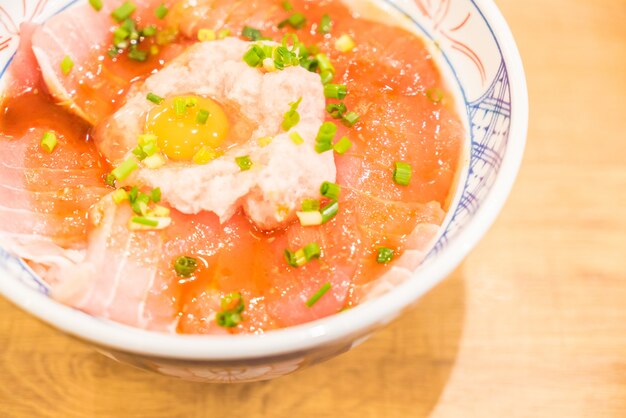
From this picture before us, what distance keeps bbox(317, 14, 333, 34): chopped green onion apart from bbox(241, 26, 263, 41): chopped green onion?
0.24 meters

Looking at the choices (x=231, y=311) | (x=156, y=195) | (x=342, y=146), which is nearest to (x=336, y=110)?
(x=342, y=146)

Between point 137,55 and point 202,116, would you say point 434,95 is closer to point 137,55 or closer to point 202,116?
point 202,116

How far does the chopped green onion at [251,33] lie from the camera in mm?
2213

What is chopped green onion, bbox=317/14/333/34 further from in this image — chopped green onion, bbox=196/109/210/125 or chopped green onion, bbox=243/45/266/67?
chopped green onion, bbox=196/109/210/125

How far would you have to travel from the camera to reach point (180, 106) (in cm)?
190

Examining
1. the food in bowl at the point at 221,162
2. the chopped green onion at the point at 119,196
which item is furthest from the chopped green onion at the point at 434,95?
the chopped green onion at the point at 119,196

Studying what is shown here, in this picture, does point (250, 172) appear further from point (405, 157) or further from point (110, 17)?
point (110, 17)

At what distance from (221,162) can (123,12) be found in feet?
2.87

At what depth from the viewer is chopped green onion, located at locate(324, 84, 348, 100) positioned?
1.96m

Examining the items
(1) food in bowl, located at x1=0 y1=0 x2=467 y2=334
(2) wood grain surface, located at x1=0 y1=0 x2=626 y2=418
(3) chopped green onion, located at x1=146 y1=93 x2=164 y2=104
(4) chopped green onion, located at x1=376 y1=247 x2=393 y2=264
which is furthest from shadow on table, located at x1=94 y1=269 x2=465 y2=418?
(3) chopped green onion, located at x1=146 y1=93 x2=164 y2=104

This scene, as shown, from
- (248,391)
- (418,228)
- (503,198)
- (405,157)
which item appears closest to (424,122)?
(405,157)

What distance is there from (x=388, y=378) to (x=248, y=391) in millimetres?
489

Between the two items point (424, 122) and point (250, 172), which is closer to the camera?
point (250, 172)

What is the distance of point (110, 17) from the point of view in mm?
2270
